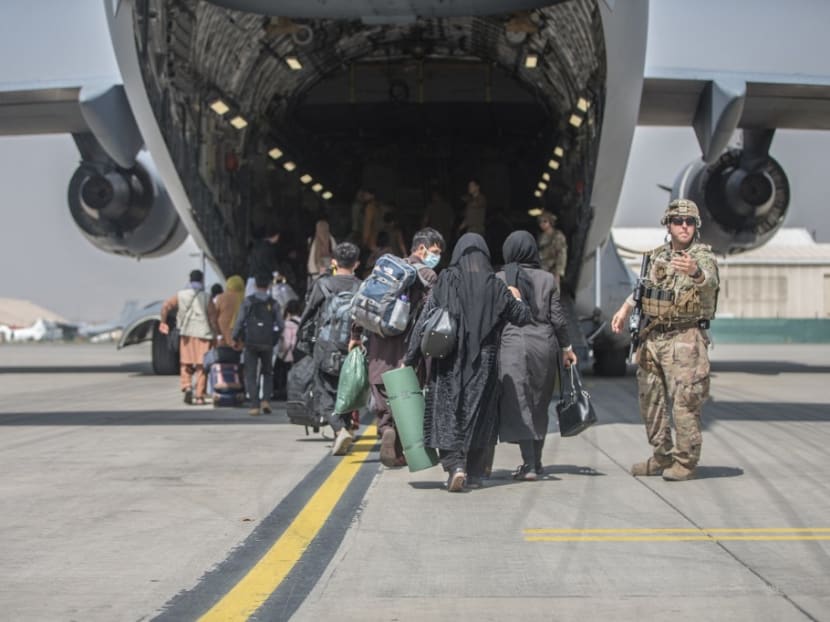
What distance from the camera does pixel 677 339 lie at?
8414mm

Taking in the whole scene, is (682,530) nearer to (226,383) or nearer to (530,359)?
(530,359)

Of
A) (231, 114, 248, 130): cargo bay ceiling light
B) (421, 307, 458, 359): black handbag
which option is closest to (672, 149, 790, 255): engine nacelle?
(231, 114, 248, 130): cargo bay ceiling light

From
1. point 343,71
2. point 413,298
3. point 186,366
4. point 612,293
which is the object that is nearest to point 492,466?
point 413,298

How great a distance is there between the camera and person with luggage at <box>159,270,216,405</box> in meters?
15.6

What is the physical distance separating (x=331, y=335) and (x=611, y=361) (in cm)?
1228

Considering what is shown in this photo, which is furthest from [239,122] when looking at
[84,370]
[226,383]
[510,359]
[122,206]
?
[510,359]

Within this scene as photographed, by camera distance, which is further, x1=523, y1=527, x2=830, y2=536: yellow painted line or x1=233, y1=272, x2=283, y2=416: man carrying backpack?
x1=233, y1=272, x2=283, y2=416: man carrying backpack

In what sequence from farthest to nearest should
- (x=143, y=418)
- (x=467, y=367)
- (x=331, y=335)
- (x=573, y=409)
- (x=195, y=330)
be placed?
(x=195, y=330)
(x=143, y=418)
(x=331, y=335)
(x=573, y=409)
(x=467, y=367)

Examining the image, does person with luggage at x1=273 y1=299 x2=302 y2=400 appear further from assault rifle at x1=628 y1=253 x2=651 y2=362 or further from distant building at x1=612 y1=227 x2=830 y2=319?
distant building at x1=612 y1=227 x2=830 y2=319

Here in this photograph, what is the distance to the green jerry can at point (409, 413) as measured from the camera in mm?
8422

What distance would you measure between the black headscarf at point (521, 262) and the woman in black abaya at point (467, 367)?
0.30 metres

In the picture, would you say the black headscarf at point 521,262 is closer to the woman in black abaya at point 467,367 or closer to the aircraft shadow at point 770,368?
the woman in black abaya at point 467,367

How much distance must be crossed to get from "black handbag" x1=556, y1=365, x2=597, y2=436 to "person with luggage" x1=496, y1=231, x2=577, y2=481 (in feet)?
0.34

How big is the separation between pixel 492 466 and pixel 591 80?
784 centimetres
